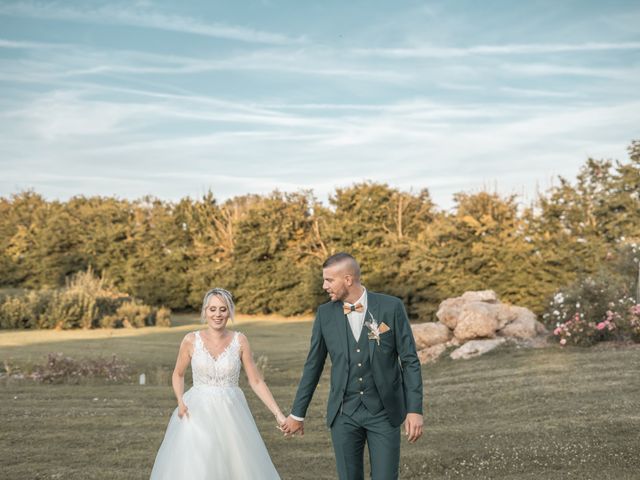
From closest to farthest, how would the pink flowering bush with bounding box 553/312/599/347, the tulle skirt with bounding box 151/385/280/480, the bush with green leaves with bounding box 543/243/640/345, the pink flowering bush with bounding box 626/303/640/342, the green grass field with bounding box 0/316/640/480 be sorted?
1. the tulle skirt with bounding box 151/385/280/480
2. the green grass field with bounding box 0/316/640/480
3. the pink flowering bush with bounding box 626/303/640/342
4. the bush with green leaves with bounding box 543/243/640/345
5. the pink flowering bush with bounding box 553/312/599/347

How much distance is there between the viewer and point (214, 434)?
609 cm

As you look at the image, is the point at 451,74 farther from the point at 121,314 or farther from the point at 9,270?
the point at 9,270

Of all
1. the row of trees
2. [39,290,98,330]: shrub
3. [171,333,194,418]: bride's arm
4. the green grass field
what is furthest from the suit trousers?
[39,290,98,330]: shrub

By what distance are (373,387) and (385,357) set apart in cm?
21

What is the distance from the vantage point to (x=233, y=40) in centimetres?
2495

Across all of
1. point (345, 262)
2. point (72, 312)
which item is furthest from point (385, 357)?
point (72, 312)

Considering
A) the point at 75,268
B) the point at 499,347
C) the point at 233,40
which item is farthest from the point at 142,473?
the point at 75,268

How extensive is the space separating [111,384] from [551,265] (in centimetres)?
1662

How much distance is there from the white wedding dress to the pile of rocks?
46.6 ft

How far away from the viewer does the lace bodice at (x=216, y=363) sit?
619 centimetres

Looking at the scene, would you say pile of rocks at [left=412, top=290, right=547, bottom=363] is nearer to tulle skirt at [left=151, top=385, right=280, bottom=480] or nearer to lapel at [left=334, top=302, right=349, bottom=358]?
tulle skirt at [left=151, top=385, right=280, bottom=480]

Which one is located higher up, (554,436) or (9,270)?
(9,270)

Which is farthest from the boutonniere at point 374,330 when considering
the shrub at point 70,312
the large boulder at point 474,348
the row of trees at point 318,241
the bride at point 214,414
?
the shrub at point 70,312

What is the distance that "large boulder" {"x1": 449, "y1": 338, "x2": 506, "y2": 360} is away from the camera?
64.0 ft
